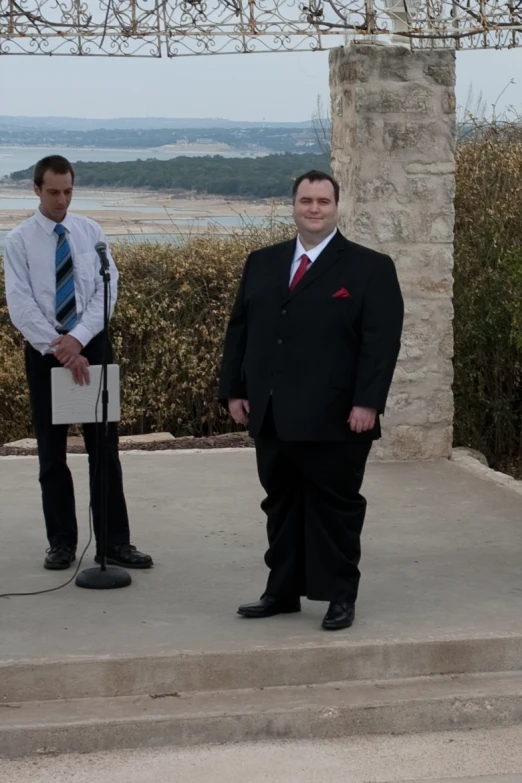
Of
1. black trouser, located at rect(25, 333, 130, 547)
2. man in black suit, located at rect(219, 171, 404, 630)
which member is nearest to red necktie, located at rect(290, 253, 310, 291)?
man in black suit, located at rect(219, 171, 404, 630)

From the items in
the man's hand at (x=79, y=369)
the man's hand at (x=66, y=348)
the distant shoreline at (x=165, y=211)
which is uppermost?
the distant shoreline at (x=165, y=211)

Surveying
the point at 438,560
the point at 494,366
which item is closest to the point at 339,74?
the point at 494,366

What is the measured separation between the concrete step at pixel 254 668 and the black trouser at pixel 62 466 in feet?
3.99

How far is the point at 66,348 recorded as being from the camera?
5527mm

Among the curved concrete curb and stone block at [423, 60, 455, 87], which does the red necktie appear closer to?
the curved concrete curb

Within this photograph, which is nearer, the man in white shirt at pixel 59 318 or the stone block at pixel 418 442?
the man in white shirt at pixel 59 318

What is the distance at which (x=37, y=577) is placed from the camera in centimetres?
577

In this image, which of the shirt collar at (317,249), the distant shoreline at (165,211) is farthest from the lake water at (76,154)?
the shirt collar at (317,249)

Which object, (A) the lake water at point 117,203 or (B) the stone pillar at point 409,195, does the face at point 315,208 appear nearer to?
(B) the stone pillar at point 409,195

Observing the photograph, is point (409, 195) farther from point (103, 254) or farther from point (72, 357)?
point (72, 357)

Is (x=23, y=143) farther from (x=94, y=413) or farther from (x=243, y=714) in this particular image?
(x=243, y=714)

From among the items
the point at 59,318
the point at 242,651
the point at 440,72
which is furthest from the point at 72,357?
the point at 440,72

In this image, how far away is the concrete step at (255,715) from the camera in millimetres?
4406

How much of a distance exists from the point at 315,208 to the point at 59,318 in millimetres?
1410
